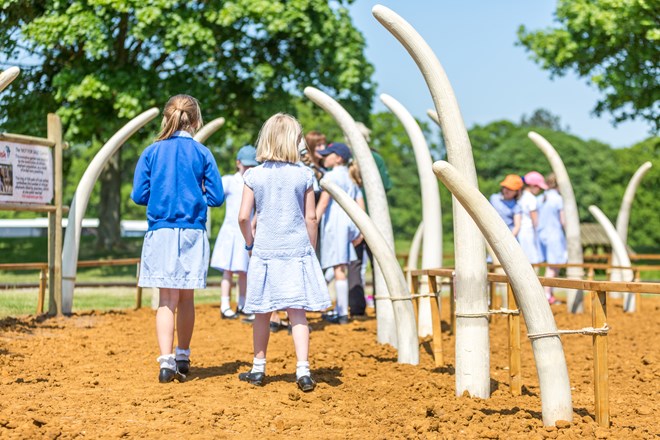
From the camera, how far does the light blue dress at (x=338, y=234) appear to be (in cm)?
948

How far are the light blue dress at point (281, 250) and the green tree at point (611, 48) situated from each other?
1648 cm

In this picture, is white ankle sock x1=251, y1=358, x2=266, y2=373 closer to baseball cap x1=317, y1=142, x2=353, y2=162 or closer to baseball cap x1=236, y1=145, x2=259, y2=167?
baseball cap x1=236, y1=145, x2=259, y2=167

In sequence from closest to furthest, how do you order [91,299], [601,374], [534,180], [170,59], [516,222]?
[601,374]
[516,222]
[534,180]
[91,299]
[170,59]

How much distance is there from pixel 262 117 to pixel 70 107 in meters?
4.57

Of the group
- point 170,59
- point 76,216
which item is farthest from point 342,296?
point 170,59

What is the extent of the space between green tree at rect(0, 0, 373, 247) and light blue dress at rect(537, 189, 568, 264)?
9.78 meters

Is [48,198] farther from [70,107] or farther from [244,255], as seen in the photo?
[70,107]

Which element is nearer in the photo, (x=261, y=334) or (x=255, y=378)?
(x=255, y=378)

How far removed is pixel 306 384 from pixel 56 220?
5.00m

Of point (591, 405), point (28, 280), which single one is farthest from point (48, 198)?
point (591, 405)

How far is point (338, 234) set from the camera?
9.55 metres

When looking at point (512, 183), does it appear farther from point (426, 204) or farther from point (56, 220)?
point (56, 220)

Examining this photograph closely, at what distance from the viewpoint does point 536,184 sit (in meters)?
12.4

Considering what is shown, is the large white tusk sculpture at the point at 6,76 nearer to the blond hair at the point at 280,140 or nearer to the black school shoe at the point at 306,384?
the blond hair at the point at 280,140
